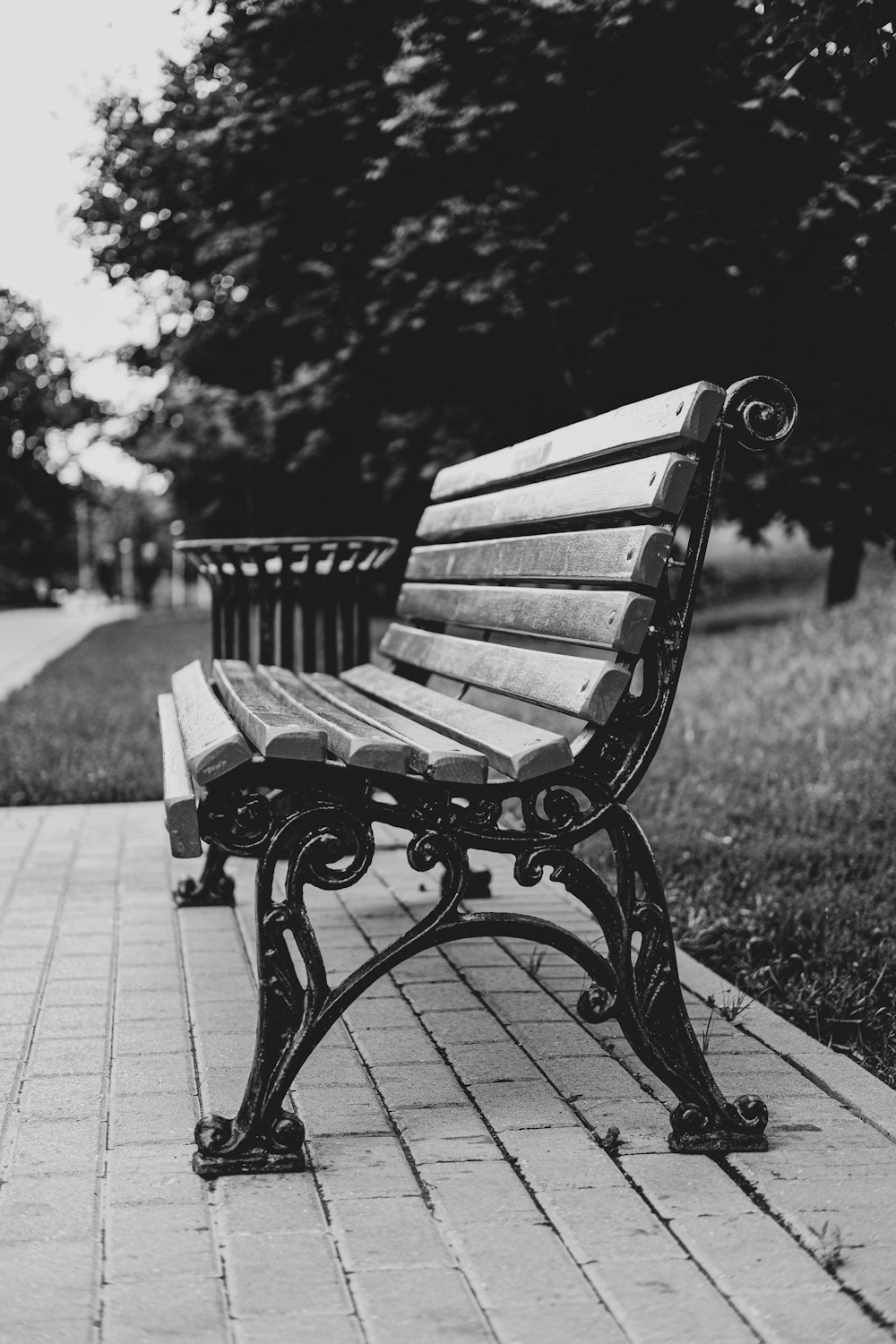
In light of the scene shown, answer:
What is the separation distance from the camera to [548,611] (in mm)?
3172

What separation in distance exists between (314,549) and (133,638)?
17.9 meters

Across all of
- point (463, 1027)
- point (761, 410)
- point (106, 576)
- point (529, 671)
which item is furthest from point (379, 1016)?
point (106, 576)

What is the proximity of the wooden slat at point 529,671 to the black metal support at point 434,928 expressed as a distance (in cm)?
16

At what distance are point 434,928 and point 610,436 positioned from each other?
1072 millimetres

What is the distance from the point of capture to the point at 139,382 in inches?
931

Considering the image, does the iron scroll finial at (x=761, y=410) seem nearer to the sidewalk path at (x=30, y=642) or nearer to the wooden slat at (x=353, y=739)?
→ the wooden slat at (x=353, y=739)

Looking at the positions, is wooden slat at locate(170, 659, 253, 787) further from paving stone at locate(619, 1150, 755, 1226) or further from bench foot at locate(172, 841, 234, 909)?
paving stone at locate(619, 1150, 755, 1226)

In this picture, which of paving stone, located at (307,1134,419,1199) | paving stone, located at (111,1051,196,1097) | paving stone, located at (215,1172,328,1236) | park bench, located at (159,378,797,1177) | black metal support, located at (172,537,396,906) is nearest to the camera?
paving stone, located at (215,1172,328,1236)

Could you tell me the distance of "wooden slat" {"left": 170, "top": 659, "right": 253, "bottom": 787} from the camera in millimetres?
2463

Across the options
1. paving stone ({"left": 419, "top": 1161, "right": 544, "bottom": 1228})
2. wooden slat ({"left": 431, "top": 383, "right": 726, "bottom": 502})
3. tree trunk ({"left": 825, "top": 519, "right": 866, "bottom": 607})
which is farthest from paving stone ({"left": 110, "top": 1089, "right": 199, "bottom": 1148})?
tree trunk ({"left": 825, "top": 519, "right": 866, "bottom": 607})

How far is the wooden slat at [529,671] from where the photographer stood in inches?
104

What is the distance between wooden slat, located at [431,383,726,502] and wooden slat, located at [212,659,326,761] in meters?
0.82

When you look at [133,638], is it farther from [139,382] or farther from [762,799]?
[762,799]

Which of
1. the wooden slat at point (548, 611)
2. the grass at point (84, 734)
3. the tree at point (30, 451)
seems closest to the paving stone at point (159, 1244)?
the wooden slat at point (548, 611)
